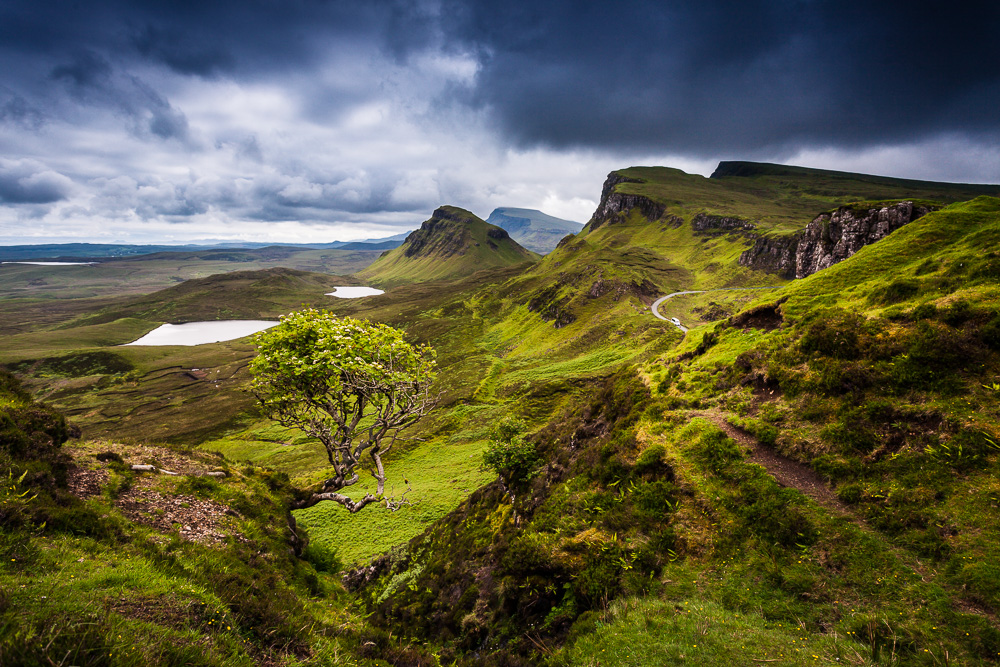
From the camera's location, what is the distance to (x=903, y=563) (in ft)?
25.9

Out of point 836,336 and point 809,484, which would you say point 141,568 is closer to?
point 809,484

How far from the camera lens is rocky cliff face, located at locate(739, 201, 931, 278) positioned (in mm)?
71812

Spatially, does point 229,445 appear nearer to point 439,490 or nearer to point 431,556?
point 439,490

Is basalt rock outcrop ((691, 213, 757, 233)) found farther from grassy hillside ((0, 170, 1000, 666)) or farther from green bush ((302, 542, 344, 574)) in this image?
green bush ((302, 542, 344, 574))

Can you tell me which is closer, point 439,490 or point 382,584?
point 382,584

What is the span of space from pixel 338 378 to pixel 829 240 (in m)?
116

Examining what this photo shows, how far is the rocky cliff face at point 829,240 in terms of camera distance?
2827 inches

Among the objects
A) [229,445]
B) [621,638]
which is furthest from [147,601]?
[229,445]

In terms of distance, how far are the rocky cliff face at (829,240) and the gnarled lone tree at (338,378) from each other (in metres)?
→ 75.0

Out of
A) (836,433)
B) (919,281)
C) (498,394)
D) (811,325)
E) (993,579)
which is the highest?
(919,281)

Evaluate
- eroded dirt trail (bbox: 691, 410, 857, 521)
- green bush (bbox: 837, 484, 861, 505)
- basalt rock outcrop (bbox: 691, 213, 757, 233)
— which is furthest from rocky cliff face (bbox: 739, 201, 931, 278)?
green bush (bbox: 837, 484, 861, 505)

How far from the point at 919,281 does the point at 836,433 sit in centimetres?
772

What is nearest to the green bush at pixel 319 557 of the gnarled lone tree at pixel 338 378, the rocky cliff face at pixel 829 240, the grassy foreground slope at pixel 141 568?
the grassy foreground slope at pixel 141 568

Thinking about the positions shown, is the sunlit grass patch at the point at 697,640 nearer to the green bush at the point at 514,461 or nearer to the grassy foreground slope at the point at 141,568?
the grassy foreground slope at the point at 141,568
